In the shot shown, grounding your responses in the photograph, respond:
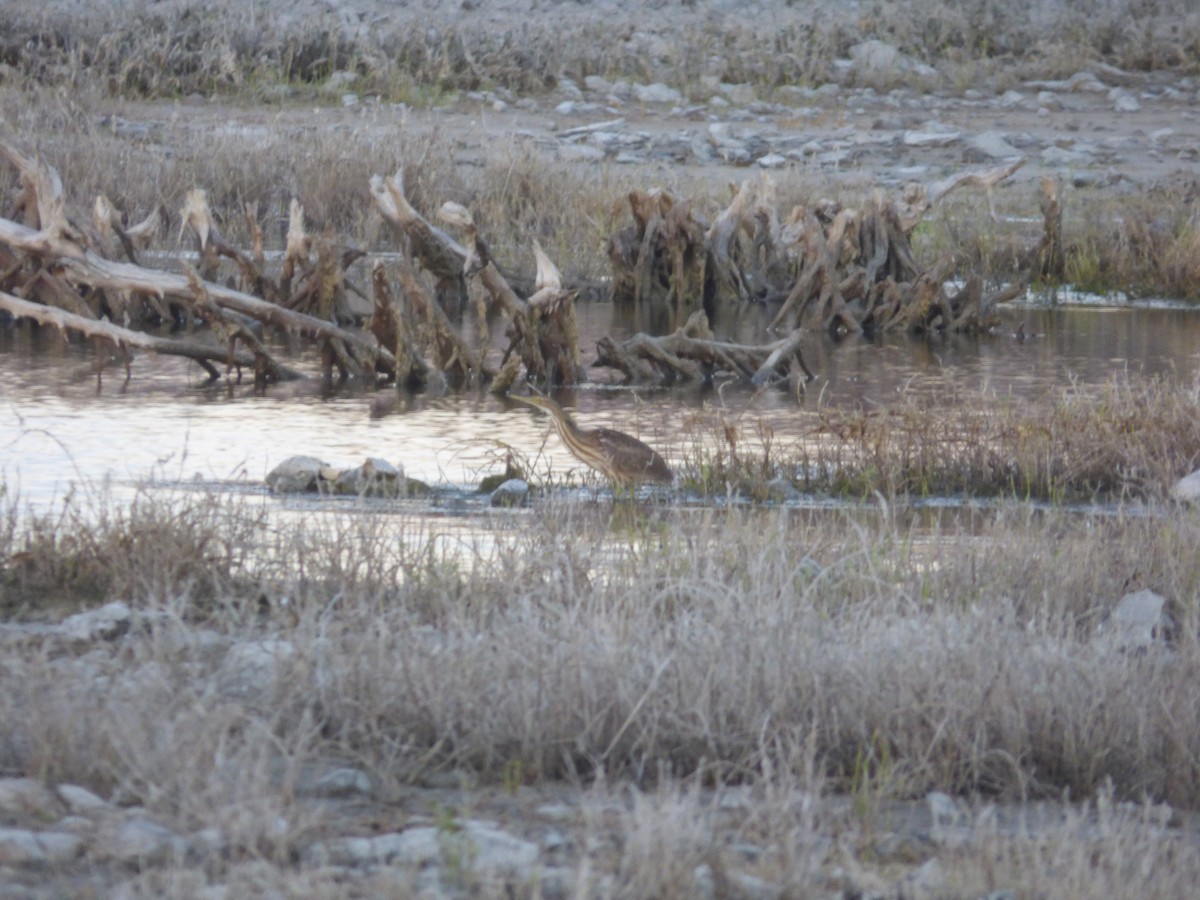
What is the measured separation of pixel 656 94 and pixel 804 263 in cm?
1132

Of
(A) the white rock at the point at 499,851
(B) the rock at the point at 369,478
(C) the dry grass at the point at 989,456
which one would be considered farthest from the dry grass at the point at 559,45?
(A) the white rock at the point at 499,851

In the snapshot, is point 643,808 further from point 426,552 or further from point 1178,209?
point 1178,209

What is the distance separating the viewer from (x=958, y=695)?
415cm

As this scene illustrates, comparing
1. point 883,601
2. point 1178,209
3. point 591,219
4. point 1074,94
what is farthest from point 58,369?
point 1074,94

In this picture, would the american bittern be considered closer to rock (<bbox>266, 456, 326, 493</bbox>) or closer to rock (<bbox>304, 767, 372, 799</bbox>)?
rock (<bbox>266, 456, 326, 493</bbox>)

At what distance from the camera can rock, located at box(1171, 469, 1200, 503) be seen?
7.21 metres

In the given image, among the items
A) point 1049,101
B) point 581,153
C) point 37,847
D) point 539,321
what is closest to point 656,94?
point 581,153

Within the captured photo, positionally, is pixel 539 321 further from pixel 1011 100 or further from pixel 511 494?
pixel 1011 100

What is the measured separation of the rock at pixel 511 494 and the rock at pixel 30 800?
13.0 ft

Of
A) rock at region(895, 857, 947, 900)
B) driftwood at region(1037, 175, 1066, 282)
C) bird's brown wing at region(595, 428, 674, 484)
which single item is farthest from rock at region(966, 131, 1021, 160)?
rock at region(895, 857, 947, 900)

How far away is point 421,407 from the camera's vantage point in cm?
1059

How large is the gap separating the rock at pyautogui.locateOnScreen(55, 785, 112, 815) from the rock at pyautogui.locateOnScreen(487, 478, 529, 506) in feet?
12.9

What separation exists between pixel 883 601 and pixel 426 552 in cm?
136

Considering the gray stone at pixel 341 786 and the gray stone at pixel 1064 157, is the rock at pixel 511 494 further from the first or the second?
the gray stone at pixel 1064 157
